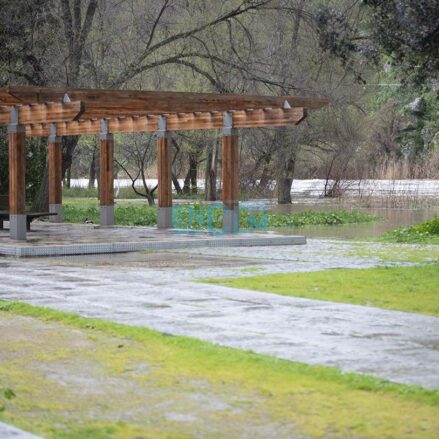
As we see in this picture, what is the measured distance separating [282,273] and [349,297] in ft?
9.77

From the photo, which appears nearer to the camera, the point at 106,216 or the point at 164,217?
the point at 164,217

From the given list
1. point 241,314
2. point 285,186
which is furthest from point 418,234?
point 285,186

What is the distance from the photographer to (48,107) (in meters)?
20.4

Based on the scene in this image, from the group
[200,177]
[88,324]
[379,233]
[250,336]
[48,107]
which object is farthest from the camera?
[200,177]

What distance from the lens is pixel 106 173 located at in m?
26.7

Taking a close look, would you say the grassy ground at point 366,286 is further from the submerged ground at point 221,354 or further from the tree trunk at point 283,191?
the tree trunk at point 283,191

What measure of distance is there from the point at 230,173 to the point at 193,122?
172 centimetres

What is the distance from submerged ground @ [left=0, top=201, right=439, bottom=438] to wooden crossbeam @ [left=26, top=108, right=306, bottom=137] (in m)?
7.16

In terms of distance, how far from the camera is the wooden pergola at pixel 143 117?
66.1 ft

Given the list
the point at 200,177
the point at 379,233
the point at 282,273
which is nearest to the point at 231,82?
the point at 379,233

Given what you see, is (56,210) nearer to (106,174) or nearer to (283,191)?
(106,174)

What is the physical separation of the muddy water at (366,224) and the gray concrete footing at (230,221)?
10.9ft

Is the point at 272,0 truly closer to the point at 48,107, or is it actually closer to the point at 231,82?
the point at 231,82

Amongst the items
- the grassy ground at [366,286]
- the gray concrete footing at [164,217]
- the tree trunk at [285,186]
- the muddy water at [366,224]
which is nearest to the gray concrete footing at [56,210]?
the gray concrete footing at [164,217]
